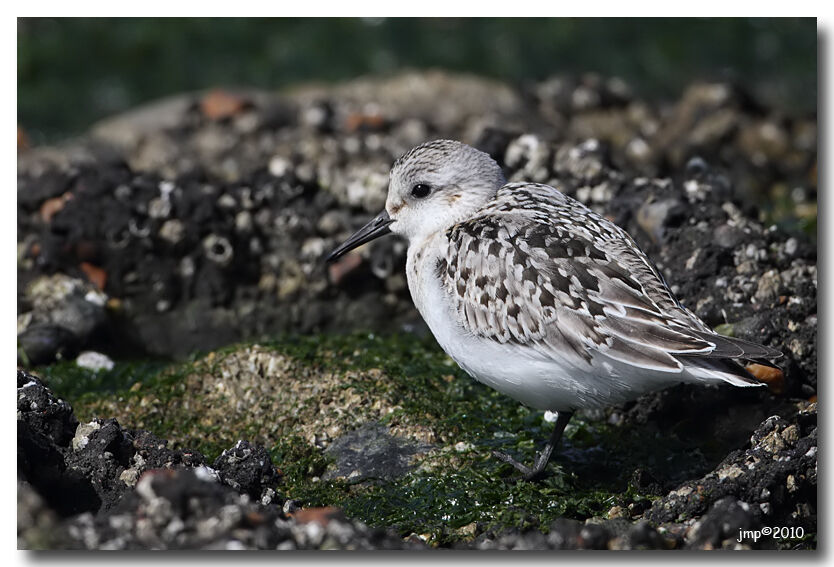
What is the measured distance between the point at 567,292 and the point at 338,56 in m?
5.32

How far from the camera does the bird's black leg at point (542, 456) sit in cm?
434

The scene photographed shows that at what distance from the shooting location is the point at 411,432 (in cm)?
455

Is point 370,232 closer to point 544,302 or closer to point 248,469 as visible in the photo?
point 544,302

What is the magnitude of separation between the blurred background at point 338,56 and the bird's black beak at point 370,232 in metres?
3.34

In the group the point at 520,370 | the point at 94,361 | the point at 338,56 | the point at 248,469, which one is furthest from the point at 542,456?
the point at 338,56

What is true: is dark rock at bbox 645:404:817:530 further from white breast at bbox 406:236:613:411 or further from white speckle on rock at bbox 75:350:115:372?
white speckle on rock at bbox 75:350:115:372

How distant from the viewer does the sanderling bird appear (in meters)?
3.81

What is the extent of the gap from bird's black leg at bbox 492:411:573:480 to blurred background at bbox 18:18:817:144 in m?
4.15

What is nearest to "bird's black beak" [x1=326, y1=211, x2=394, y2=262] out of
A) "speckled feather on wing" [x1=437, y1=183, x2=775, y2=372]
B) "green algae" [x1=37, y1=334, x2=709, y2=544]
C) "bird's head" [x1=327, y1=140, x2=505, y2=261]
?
"bird's head" [x1=327, y1=140, x2=505, y2=261]

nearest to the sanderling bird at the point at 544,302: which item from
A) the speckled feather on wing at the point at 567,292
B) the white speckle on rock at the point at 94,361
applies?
the speckled feather on wing at the point at 567,292

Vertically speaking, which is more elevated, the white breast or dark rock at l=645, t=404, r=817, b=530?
the white breast

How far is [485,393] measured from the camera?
4980 mm

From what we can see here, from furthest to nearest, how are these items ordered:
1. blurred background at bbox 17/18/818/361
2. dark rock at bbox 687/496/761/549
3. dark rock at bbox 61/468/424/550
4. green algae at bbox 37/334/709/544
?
blurred background at bbox 17/18/818/361 < green algae at bbox 37/334/709/544 < dark rock at bbox 687/496/761/549 < dark rock at bbox 61/468/424/550

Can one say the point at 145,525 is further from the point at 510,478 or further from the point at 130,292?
the point at 130,292
